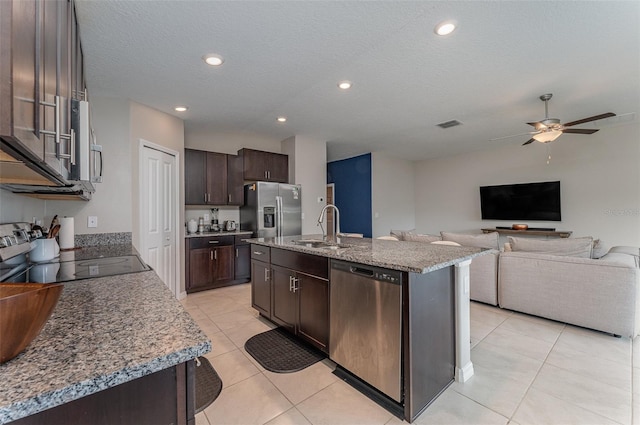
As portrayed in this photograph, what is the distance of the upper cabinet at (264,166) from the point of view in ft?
15.6

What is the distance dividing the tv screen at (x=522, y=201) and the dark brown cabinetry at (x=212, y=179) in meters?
5.44

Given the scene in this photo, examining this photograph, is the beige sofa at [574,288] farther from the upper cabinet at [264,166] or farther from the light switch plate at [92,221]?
the light switch plate at [92,221]

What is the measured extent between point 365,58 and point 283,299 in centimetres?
235

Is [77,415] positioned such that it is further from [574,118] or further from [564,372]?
[574,118]

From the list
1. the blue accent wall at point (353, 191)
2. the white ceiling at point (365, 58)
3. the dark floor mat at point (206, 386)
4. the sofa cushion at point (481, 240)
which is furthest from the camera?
the blue accent wall at point (353, 191)

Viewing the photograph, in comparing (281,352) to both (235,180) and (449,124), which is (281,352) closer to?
(235,180)

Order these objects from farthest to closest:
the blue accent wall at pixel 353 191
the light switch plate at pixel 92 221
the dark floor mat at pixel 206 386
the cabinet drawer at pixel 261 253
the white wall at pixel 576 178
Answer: the blue accent wall at pixel 353 191
the white wall at pixel 576 178
the light switch plate at pixel 92 221
the cabinet drawer at pixel 261 253
the dark floor mat at pixel 206 386

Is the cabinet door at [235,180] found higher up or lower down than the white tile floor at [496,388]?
higher up

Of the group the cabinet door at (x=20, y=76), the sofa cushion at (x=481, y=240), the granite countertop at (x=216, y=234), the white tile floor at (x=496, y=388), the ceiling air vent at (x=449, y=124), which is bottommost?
the white tile floor at (x=496, y=388)

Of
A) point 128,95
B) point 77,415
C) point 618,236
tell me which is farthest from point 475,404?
point 618,236

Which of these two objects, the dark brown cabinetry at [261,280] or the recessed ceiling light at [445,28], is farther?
the dark brown cabinetry at [261,280]

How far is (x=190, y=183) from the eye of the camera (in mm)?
4320

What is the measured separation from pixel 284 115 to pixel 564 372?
395 cm

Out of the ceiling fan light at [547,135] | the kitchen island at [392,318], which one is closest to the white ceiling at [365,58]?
the ceiling fan light at [547,135]
